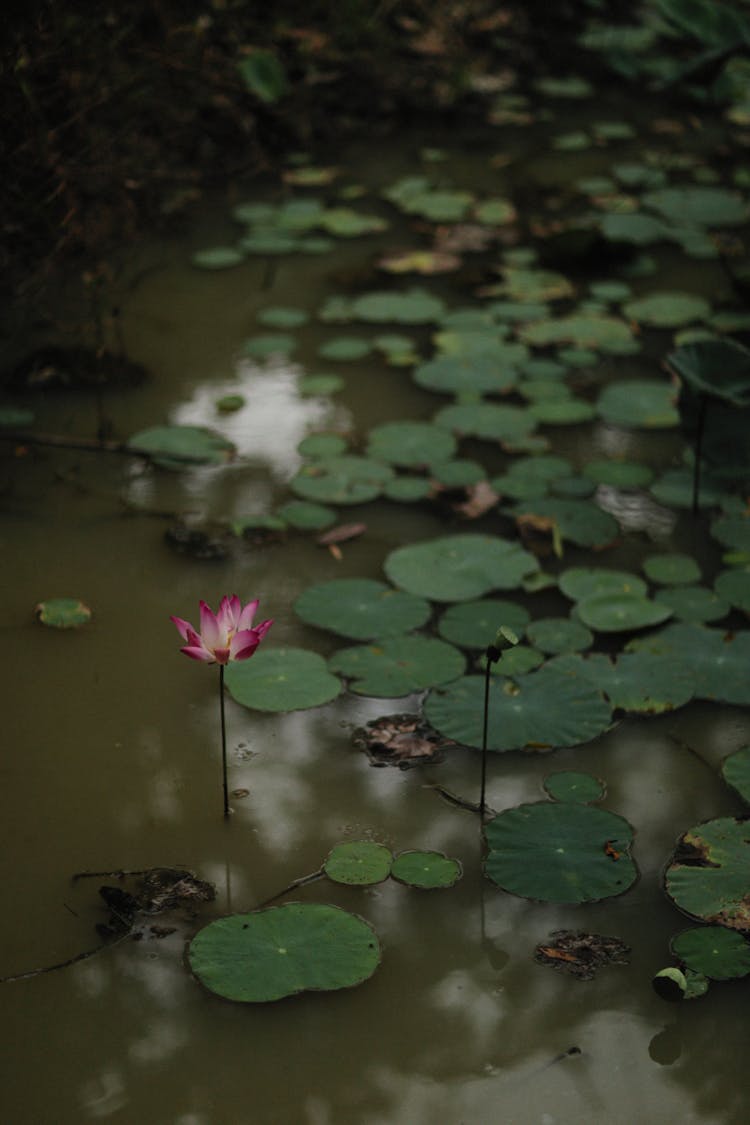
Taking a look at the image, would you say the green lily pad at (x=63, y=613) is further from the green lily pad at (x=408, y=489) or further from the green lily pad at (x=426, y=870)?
the green lily pad at (x=426, y=870)

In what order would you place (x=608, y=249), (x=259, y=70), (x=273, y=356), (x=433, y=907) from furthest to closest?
(x=259, y=70) < (x=608, y=249) < (x=273, y=356) < (x=433, y=907)

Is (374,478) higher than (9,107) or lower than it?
lower

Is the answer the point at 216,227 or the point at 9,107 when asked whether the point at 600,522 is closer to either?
the point at 9,107

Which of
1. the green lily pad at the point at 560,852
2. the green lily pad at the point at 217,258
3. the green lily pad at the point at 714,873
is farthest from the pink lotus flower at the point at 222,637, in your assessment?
→ the green lily pad at the point at 217,258

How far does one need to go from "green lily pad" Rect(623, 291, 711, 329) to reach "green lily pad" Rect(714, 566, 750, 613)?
1358 mm

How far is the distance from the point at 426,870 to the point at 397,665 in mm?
565

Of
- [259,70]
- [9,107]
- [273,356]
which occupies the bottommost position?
[273,356]

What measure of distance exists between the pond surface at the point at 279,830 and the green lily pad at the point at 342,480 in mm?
53

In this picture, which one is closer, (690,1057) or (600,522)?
(690,1057)

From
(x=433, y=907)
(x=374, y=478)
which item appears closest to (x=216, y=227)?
(x=374, y=478)

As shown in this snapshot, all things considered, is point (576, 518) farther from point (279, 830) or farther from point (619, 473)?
point (279, 830)

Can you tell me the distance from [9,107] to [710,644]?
7.57 feet

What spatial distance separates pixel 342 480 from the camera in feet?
11.0

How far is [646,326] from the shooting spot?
412cm
